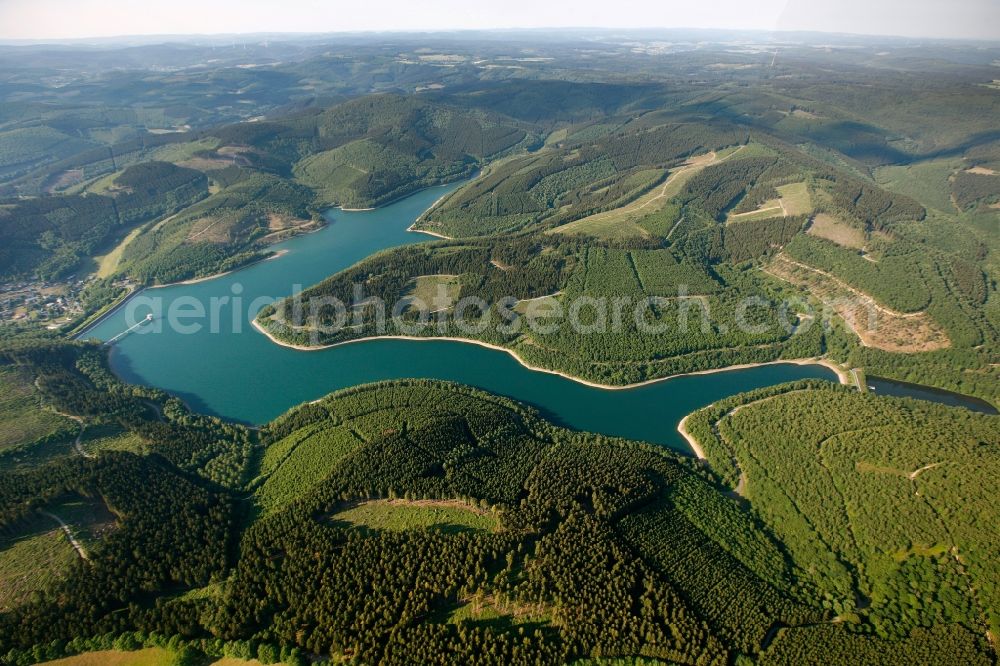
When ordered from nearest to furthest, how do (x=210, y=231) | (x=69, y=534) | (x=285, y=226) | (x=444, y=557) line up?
1. (x=444, y=557)
2. (x=69, y=534)
3. (x=210, y=231)
4. (x=285, y=226)

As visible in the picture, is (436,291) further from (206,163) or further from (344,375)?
(206,163)

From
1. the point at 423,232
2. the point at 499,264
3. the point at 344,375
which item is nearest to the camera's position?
the point at 344,375

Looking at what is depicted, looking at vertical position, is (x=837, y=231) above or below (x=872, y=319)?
above

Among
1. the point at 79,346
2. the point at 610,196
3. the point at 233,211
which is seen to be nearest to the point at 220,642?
the point at 79,346

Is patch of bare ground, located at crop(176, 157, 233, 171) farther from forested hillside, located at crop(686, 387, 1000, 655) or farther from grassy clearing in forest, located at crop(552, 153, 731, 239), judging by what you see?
forested hillside, located at crop(686, 387, 1000, 655)

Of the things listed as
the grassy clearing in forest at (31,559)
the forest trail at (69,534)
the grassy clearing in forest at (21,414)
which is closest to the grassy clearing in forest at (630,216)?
the grassy clearing in forest at (21,414)

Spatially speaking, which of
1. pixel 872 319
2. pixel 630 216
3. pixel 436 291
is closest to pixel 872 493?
pixel 872 319
